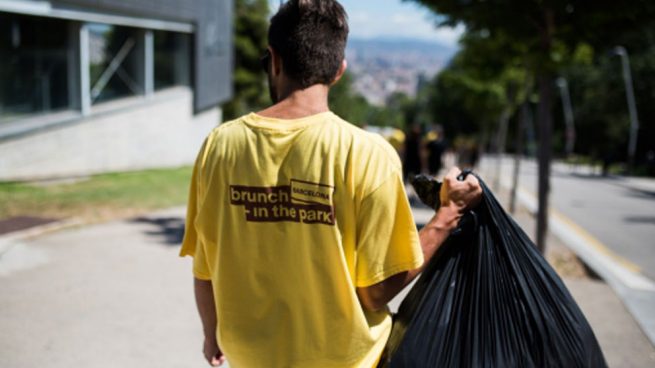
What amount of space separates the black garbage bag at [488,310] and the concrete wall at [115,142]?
488 inches

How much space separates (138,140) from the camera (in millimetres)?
18609

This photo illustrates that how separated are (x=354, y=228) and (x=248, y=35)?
148 ft

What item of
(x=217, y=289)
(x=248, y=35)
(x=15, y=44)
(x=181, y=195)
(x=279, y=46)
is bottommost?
(x=181, y=195)

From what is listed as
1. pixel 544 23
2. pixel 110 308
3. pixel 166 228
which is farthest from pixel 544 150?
pixel 110 308

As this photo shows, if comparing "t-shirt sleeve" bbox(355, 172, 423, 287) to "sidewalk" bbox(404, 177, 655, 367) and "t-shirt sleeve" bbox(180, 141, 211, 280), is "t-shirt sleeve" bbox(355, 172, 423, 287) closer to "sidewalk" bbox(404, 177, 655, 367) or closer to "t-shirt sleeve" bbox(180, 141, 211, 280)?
"t-shirt sleeve" bbox(180, 141, 211, 280)

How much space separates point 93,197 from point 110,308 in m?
5.93

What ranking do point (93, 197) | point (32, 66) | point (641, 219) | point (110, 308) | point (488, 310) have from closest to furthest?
1. point (488, 310)
2. point (110, 308)
3. point (93, 197)
4. point (641, 219)
5. point (32, 66)

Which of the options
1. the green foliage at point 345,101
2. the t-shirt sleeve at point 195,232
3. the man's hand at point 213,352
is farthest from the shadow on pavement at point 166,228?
the green foliage at point 345,101

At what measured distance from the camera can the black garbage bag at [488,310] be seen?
1755 mm

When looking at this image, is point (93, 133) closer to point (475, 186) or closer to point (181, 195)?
point (181, 195)

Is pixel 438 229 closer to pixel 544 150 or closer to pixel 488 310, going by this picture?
pixel 488 310

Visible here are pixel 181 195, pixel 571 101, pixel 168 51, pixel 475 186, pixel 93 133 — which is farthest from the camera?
pixel 571 101

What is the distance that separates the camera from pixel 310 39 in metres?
1.62

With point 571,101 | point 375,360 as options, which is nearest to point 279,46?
point 375,360
